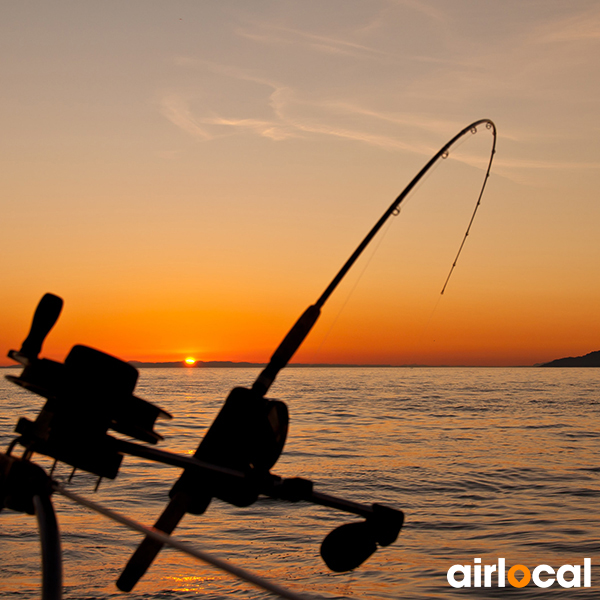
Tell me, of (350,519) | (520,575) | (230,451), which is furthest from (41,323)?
(350,519)

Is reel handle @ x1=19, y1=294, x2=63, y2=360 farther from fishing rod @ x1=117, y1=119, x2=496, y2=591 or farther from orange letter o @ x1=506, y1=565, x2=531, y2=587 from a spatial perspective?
orange letter o @ x1=506, y1=565, x2=531, y2=587

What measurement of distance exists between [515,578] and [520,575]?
16cm

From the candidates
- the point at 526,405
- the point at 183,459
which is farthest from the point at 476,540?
the point at 526,405

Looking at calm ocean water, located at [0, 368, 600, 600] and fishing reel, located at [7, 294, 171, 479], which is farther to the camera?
calm ocean water, located at [0, 368, 600, 600]

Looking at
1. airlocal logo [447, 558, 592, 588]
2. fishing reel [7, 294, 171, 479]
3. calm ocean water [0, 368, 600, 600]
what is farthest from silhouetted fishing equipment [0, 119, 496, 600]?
airlocal logo [447, 558, 592, 588]

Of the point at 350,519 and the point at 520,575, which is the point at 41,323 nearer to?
the point at 520,575

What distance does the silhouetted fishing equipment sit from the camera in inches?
87.3

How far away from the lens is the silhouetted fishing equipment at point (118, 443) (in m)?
2.22

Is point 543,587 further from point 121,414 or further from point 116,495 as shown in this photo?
point 116,495

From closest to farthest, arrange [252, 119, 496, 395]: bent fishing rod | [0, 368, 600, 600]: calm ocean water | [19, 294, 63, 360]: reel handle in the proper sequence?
[19, 294, 63, 360]: reel handle
[252, 119, 496, 395]: bent fishing rod
[0, 368, 600, 600]: calm ocean water

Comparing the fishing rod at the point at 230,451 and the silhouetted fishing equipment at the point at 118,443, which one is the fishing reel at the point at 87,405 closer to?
the silhouetted fishing equipment at the point at 118,443

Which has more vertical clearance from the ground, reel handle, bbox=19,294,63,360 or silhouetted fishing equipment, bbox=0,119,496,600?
reel handle, bbox=19,294,63,360

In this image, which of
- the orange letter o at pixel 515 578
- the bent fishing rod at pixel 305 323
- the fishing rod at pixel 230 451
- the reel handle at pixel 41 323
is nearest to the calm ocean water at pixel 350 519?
the orange letter o at pixel 515 578

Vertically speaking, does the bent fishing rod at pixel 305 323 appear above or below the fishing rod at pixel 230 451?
above
